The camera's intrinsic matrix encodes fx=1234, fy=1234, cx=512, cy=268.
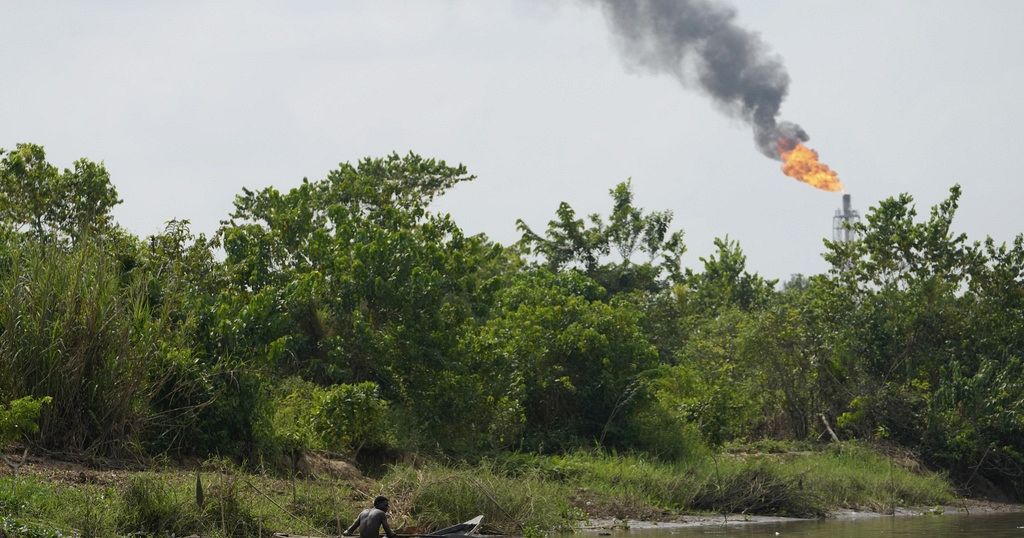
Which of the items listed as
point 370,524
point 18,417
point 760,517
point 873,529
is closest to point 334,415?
point 18,417

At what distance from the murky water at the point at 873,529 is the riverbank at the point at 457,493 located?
106 cm

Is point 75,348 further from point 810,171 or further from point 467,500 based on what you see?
point 810,171

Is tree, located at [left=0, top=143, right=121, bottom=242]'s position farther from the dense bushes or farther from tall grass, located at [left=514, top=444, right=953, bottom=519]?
tall grass, located at [left=514, top=444, right=953, bottom=519]

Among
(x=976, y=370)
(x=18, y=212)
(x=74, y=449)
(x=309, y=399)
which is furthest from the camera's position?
(x=976, y=370)

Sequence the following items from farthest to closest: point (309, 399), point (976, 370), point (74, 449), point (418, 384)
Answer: point (976, 370), point (418, 384), point (309, 399), point (74, 449)

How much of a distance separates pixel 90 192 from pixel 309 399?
9.83 meters

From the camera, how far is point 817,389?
1406 inches

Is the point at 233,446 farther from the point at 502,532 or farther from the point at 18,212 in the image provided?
the point at 18,212

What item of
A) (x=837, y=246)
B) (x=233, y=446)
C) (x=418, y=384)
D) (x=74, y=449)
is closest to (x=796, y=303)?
(x=837, y=246)

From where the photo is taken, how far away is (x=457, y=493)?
60.2 ft

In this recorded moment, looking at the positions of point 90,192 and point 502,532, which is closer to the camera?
point 502,532

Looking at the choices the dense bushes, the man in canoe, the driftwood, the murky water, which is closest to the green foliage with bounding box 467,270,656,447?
the dense bushes

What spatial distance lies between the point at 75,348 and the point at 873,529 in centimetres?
1381

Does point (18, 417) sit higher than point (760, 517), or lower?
higher
